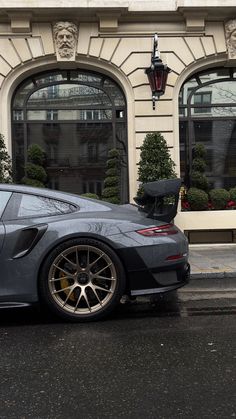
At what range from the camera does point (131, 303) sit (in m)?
5.92

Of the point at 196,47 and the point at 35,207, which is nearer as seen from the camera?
the point at 35,207

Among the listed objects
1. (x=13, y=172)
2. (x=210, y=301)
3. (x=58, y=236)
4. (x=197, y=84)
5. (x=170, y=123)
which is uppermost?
(x=197, y=84)

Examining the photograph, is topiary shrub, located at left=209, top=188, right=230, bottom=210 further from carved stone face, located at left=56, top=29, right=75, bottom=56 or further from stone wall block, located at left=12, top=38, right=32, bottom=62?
stone wall block, located at left=12, top=38, right=32, bottom=62

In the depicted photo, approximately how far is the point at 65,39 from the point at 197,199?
4.73 m

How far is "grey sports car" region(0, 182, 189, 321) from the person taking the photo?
488cm

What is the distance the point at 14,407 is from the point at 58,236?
2010mm

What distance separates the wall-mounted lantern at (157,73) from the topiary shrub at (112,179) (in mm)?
1696

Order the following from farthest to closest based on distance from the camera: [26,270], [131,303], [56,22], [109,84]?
[109,84]
[56,22]
[131,303]
[26,270]

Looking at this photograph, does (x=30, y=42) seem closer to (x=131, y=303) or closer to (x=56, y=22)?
(x=56, y=22)

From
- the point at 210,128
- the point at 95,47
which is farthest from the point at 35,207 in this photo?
the point at 210,128

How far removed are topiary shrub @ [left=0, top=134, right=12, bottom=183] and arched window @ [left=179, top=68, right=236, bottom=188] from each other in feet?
13.6

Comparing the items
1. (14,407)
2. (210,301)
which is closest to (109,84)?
(210,301)

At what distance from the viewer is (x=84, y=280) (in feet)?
16.5

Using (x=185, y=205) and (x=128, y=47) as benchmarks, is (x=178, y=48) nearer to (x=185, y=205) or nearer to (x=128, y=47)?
(x=128, y=47)
